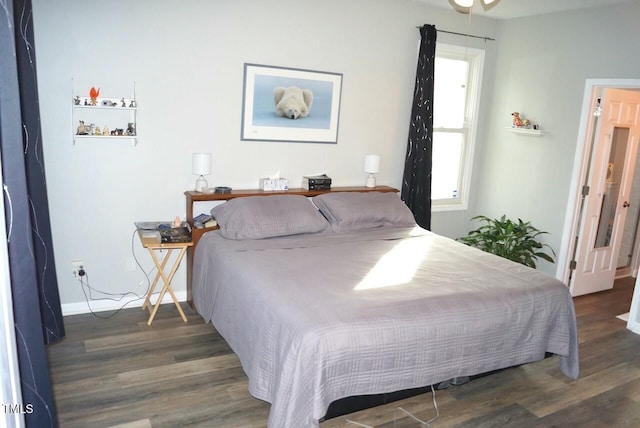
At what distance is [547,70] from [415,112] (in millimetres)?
1304

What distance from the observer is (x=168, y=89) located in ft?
12.3

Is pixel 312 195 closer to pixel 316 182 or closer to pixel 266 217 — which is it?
pixel 316 182

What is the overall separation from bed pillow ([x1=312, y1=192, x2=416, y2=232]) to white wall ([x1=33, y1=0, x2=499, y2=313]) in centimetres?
43

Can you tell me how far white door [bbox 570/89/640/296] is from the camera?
4.53 meters

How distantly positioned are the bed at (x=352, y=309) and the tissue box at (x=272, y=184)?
13.5 inches

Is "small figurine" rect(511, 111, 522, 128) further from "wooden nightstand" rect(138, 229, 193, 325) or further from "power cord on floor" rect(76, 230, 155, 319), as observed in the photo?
"power cord on floor" rect(76, 230, 155, 319)

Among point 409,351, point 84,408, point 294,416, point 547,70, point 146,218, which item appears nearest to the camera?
point 294,416

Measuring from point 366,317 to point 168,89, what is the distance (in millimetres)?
2392

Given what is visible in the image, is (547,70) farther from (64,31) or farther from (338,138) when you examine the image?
(64,31)

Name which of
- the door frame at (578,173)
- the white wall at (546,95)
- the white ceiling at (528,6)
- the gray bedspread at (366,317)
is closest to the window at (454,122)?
the white wall at (546,95)

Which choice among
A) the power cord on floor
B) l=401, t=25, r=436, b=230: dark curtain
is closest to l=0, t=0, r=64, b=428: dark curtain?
the power cord on floor

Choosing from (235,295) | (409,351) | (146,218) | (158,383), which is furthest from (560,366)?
(146,218)

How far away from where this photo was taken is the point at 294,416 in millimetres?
2223

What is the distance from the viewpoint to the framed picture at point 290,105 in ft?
13.3
